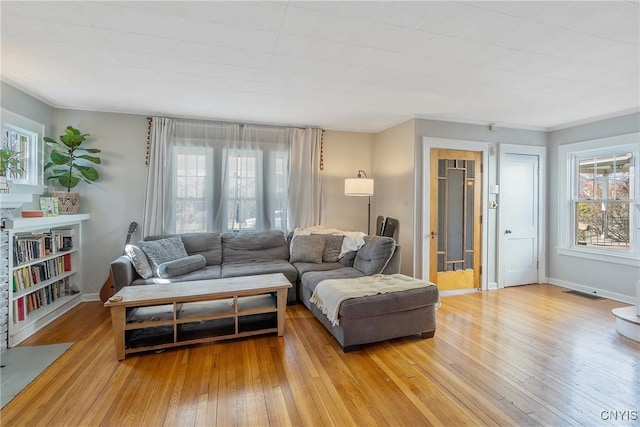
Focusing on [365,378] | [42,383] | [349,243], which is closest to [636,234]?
[349,243]

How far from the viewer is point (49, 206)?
3.45 meters

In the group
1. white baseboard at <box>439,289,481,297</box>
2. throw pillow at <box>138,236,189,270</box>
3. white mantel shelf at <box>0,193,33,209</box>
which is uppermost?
white mantel shelf at <box>0,193,33,209</box>

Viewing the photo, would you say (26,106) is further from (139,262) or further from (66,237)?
(139,262)

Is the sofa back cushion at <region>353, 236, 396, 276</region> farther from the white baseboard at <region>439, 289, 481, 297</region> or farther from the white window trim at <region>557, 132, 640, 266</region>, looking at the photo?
the white window trim at <region>557, 132, 640, 266</region>

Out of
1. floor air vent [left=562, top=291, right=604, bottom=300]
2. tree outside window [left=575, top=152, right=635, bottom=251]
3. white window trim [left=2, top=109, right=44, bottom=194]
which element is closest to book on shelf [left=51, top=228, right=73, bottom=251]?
white window trim [left=2, top=109, right=44, bottom=194]

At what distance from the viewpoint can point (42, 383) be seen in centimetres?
223

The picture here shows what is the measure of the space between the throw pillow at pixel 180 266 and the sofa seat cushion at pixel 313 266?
122 centimetres

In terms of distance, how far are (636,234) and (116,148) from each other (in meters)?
7.02

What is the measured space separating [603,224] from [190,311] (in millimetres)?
5645

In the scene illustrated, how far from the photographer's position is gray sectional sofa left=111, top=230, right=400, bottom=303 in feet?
11.5

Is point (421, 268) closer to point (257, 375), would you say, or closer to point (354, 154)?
point (354, 154)

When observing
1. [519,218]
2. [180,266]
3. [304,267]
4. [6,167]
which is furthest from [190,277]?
[519,218]

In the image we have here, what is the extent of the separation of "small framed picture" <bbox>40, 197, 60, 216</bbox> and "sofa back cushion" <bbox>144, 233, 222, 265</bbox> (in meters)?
0.99

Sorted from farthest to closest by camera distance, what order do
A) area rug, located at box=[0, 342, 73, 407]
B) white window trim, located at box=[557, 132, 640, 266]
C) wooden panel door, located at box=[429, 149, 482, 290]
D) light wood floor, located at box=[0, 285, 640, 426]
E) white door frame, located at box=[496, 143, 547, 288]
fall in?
1. white door frame, located at box=[496, 143, 547, 288]
2. wooden panel door, located at box=[429, 149, 482, 290]
3. white window trim, located at box=[557, 132, 640, 266]
4. area rug, located at box=[0, 342, 73, 407]
5. light wood floor, located at box=[0, 285, 640, 426]
